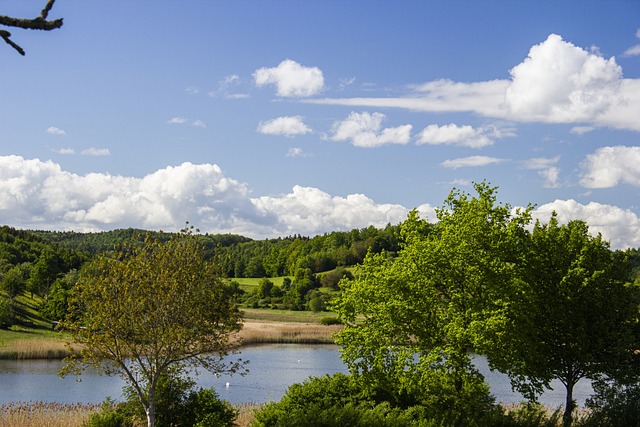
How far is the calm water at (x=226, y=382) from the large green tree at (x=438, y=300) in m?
16.4

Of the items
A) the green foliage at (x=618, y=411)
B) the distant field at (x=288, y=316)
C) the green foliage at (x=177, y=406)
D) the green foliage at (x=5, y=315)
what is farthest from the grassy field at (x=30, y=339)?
the green foliage at (x=618, y=411)

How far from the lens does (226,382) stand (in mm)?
49719

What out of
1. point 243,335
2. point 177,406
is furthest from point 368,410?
point 243,335

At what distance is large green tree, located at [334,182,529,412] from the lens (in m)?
22.3

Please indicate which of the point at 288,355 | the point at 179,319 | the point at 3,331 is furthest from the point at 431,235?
the point at 3,331

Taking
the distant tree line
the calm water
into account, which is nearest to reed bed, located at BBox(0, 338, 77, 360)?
the calm water

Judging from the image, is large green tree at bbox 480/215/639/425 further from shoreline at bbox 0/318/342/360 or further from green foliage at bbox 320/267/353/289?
green foliage at bbox 320/267/353/289

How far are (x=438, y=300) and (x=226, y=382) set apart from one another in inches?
1190

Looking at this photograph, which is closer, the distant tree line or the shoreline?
the shoreline

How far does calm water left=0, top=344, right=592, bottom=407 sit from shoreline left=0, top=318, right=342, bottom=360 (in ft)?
3.75

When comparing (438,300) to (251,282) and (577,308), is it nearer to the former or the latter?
(577,308)

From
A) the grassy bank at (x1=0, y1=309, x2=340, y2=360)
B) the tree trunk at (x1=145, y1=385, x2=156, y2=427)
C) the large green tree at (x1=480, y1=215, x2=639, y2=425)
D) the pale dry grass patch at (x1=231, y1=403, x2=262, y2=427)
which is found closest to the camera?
the tree trunk at (x1=145, y1=385, x2=156, y2=427)

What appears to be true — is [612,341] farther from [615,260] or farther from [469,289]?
[469,289]

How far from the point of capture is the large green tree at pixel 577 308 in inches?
1016
